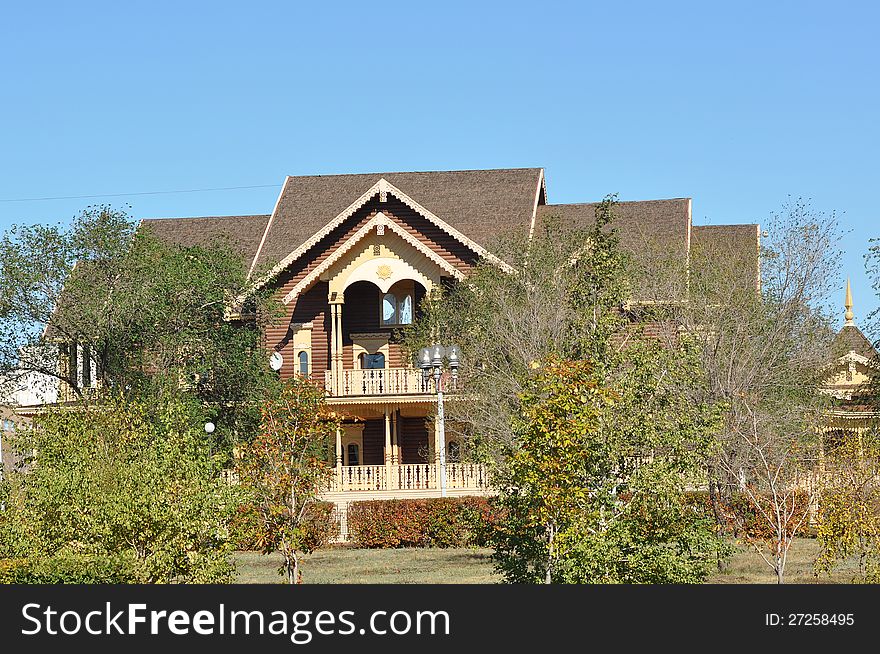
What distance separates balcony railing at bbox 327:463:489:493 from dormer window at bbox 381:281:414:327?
5.97 meters

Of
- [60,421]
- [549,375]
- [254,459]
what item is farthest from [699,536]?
[60,421]

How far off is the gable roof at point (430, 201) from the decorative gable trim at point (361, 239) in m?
1.12

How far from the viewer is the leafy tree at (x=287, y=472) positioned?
21.4 metres

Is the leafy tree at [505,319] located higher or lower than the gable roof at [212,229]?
lower

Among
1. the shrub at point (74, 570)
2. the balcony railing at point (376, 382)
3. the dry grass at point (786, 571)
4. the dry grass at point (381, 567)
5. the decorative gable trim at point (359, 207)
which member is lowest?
the dry grass at point (381, 567)

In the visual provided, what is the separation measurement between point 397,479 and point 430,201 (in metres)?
11.2

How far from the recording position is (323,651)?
13508 millimetres

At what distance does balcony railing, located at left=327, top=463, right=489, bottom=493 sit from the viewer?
37.0 m

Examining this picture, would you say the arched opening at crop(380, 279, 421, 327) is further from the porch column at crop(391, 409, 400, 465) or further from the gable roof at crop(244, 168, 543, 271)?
the porch column at crop(391, 409, 400, 465)

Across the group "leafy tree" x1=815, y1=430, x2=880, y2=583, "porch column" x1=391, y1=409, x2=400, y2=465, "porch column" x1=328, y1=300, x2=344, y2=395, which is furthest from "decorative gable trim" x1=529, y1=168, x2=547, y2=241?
"leafy tree" x1=815, y1=430, x2=880, y2=583

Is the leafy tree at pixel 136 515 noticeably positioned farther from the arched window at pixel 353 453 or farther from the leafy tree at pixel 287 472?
the arched window at pixel 353 453

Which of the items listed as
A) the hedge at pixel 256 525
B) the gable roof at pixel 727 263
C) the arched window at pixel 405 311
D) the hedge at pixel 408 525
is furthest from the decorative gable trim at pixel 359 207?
the hedge at pixel 256 525

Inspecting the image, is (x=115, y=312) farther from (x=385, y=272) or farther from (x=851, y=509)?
(x=851, y=509)

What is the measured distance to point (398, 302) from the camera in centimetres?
4259
